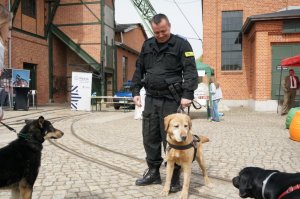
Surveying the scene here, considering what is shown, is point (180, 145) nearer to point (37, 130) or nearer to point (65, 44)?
point (37, 130)

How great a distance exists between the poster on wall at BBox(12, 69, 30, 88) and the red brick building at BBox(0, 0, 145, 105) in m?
4.81

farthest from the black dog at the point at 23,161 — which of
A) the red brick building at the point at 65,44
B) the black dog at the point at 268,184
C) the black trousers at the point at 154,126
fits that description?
the red brick building at the point at 65,44

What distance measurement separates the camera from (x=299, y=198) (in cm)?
272

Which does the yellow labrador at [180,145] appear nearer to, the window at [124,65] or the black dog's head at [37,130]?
the black dog's head at [37,130]

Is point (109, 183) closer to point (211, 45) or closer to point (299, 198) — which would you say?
point (299, 198)

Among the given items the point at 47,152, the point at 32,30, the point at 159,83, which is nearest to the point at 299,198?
the point at 159,83

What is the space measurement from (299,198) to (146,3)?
30.3m

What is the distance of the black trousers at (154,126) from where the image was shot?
5.06m

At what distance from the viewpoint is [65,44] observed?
1108 inches

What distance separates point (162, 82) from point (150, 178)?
4.71 feet

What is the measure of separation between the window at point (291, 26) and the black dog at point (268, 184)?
17470 mm

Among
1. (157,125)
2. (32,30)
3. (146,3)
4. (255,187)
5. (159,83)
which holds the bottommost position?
(255,187)

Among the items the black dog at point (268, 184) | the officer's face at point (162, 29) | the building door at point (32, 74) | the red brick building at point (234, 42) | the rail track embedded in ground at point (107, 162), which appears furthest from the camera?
the building door at point (32, 74)

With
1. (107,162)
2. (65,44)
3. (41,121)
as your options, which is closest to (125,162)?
(107,162)
